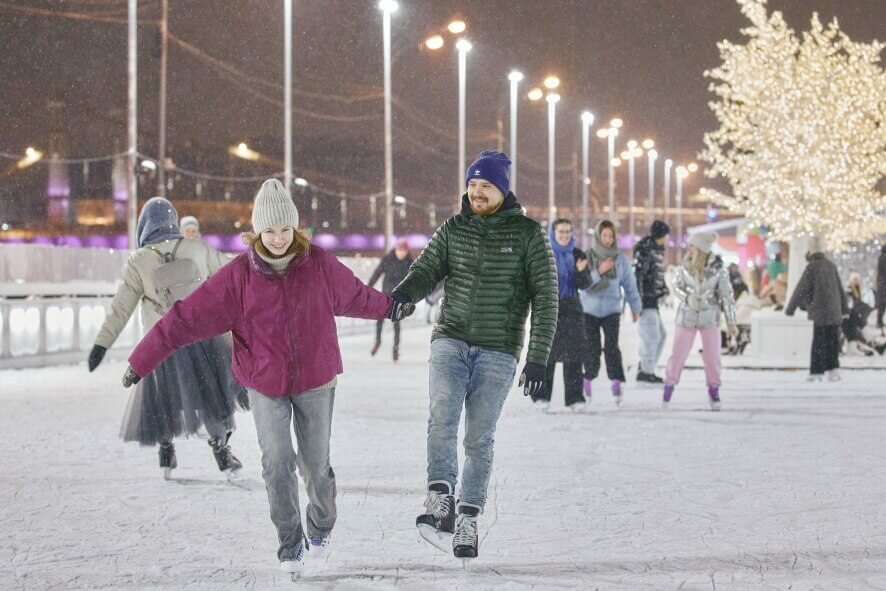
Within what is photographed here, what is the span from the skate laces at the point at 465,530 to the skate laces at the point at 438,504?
66 millimetres

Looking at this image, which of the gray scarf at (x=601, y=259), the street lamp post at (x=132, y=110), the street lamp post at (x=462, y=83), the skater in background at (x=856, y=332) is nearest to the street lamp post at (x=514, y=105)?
the street lamp post at (x=462, y=83)

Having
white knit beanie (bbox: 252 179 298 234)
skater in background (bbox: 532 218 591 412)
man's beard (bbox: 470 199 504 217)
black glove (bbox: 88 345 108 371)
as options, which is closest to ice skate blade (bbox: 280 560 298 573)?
white knit beanie (bbox: 252 179 298 234)

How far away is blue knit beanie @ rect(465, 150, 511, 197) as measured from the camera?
5219 millimetres

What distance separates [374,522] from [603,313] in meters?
5.95

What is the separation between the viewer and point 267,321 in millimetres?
4734

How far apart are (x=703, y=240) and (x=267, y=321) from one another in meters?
6.80

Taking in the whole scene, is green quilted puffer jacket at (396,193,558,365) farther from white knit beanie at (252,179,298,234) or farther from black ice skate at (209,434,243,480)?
black ice skate at (209,434,243,480)

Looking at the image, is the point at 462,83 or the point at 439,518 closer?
the point at 439,518

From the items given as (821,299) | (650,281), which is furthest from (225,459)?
(821,299)

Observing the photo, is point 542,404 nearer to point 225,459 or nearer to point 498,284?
point 225,459

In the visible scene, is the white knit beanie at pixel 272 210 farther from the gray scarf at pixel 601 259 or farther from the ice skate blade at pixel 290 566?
the gray scarf at pixel 601 259

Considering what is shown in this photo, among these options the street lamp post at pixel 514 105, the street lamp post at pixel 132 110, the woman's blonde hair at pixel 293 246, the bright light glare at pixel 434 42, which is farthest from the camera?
the street lamp post at pixel 514 105

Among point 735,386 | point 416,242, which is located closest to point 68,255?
point 735,386

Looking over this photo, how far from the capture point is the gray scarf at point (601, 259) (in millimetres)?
11250
